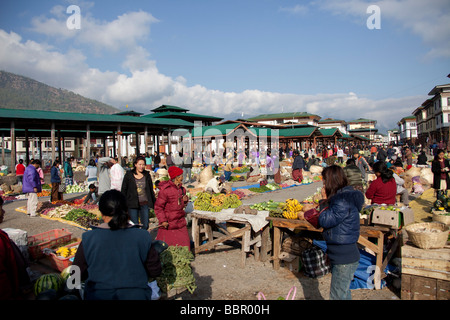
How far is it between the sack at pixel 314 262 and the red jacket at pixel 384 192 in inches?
70.8

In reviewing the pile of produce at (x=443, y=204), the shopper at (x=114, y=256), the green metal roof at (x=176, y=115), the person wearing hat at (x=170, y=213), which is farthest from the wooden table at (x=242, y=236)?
the green metal roof at (x=176, y=115)

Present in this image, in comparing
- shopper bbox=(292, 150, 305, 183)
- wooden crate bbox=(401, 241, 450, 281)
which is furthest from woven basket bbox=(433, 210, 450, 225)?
shopper bbox=(292, 150, 305, 183)

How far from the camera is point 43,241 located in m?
6.18

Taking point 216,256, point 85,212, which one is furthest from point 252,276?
point 85,212

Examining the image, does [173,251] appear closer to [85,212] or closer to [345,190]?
[345,190]

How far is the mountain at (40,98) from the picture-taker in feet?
511

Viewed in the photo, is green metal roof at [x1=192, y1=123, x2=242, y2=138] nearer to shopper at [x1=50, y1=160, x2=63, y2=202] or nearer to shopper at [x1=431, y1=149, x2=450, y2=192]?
shopper at [x1=50, y1=160, x2=63, y2=202]

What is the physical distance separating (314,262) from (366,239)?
935 millimetres

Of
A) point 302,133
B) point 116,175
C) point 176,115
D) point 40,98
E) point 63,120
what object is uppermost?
point 40,98

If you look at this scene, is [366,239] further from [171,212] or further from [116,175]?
[116,175]

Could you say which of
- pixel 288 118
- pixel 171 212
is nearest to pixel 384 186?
pixel 171 212

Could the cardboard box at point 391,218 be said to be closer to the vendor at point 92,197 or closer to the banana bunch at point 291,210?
the banana bunch at point 291,210

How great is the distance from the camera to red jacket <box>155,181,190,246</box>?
5090 millimetres

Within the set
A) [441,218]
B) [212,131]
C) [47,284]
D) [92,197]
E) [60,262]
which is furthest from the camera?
[212,131]
